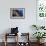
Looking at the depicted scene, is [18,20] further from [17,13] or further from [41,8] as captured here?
[41,8]

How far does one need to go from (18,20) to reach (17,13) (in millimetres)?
324

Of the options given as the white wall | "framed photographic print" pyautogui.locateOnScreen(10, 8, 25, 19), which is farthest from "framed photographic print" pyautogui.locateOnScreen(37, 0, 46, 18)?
"framed photographic print" pyautogui.locateOnScreen(10, 8, 25, 19)

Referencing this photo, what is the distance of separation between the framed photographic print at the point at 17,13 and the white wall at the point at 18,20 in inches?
5.4

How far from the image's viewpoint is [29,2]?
7.26 metres

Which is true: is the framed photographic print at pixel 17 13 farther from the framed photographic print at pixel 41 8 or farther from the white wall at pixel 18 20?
the framed photographic print at pixel 41 8

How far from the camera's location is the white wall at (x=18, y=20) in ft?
23.7

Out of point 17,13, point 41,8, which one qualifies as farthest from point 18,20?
point 41,8

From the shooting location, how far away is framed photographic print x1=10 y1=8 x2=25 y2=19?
23.8 feet

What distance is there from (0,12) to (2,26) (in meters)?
0.64

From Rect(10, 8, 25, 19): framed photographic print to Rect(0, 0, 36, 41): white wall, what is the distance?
0.14 metres

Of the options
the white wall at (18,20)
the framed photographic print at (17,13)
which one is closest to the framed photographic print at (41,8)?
the white wall at (18,20)

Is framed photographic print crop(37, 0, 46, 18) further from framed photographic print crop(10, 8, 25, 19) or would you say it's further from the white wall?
framed photographic print crop(10, 8, 25, 19)

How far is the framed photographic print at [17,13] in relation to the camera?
7254mm

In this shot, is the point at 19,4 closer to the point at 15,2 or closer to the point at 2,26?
the point at 15,2
